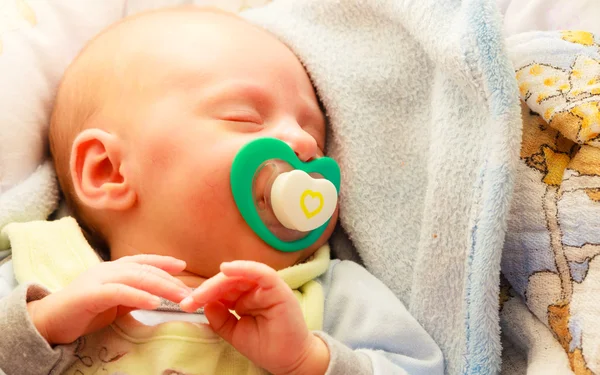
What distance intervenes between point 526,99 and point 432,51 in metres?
0.16

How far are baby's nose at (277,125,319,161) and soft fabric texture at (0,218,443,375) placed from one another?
0.18 meters

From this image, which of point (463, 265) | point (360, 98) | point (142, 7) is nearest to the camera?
point (463, 265)

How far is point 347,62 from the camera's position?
3.67 ft

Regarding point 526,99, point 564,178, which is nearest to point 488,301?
point 564,178

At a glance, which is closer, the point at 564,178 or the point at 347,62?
the point at 564,178

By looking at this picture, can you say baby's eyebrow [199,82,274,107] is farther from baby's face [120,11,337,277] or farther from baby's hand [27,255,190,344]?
baby's hand [27,255,190,344]

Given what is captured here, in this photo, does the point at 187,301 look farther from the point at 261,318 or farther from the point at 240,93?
the point at 240,93

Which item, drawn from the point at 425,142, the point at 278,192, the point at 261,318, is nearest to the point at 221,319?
the point at 261,318

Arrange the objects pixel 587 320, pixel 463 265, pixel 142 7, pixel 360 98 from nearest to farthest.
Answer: pixel 587 320 → pixel 463 265 → pixel 360 98 → pixel 142 7

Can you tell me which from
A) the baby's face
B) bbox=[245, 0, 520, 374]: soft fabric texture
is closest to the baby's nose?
the baby's face

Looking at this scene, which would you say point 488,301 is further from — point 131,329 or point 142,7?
point 142,7

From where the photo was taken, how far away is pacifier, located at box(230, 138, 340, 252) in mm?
897

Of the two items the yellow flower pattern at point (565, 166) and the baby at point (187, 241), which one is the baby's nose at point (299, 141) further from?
the yellow flower pattern at point (565, 166)

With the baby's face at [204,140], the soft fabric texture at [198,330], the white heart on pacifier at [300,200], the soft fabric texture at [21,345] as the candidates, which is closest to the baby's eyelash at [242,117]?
the baby's face at [204,140]
